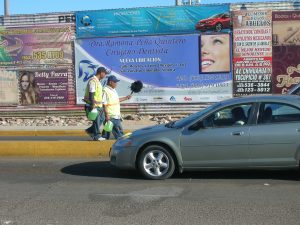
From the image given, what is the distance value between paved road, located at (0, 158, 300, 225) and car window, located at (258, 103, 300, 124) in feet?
2.88

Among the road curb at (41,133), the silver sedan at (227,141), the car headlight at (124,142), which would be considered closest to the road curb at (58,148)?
the car headlight at (124,142)

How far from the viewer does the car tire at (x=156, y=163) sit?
26.0 feet

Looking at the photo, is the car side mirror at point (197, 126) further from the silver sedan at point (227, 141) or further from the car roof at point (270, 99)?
the car roof at point (270, 99)

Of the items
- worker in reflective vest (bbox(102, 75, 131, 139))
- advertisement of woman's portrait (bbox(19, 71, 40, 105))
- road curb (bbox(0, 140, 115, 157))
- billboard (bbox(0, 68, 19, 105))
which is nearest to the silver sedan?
road curb (bbox(0, 140, 115, 157))

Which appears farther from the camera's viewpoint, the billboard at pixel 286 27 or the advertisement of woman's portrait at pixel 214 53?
the advertisement of woman's portrait at pixel 214 53

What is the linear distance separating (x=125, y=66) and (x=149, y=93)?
54.1 inches

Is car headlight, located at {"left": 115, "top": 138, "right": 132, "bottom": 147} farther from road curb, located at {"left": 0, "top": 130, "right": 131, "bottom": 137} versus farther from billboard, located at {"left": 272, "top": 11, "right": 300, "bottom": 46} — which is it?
billboard, located at {"left": 272, "top": 11, "right": 300, "bottom": 46}

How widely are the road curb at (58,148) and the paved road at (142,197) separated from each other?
943mm

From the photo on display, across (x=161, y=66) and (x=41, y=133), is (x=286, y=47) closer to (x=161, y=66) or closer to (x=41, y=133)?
(x=161, y=66)

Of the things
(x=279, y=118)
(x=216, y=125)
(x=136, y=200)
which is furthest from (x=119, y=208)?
(x=279, y=118)

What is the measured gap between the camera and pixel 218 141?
25.3 feet

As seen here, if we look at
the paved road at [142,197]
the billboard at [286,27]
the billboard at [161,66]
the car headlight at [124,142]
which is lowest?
the paved road at [142,197]

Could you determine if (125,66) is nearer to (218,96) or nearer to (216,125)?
(218,96)

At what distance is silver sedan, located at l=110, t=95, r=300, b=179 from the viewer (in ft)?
24.8
